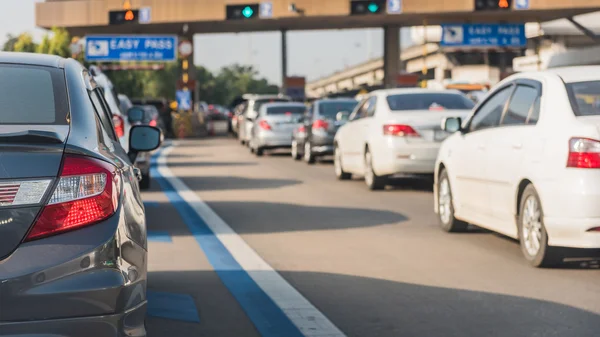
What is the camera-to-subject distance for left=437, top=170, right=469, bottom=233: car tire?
12.3m

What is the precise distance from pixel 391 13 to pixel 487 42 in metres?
7.18

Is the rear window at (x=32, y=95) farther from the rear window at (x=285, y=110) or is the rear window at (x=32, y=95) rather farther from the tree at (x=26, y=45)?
the tree at (x=26, y=45)

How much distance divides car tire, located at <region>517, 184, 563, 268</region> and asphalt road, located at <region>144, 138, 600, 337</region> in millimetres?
122

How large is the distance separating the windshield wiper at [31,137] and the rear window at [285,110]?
95.6 ft

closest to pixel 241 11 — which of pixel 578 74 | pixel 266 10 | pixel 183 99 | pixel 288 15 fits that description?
pixel 266 10

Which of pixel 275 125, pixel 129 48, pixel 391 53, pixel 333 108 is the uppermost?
pixel 129 48

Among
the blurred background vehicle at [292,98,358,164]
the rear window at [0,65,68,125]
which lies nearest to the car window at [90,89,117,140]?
the rear window at [0,65,68,125]

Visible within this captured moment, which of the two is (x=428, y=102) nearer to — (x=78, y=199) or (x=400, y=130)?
(x=400, y=130)

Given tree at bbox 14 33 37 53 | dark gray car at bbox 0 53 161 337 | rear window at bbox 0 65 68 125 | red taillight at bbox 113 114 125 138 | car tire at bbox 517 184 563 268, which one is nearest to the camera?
dark gray car at bbox 0 53 161 337

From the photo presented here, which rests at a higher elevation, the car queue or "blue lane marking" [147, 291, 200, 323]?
the car queue

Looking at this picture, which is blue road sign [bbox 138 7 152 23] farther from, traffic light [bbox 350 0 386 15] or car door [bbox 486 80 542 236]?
car door [bbox 486 80 542 236]

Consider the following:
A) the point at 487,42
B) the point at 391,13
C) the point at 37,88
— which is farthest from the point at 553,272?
the point at 487,42

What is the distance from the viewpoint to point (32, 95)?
579cm

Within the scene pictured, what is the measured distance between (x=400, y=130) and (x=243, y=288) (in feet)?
30.6
